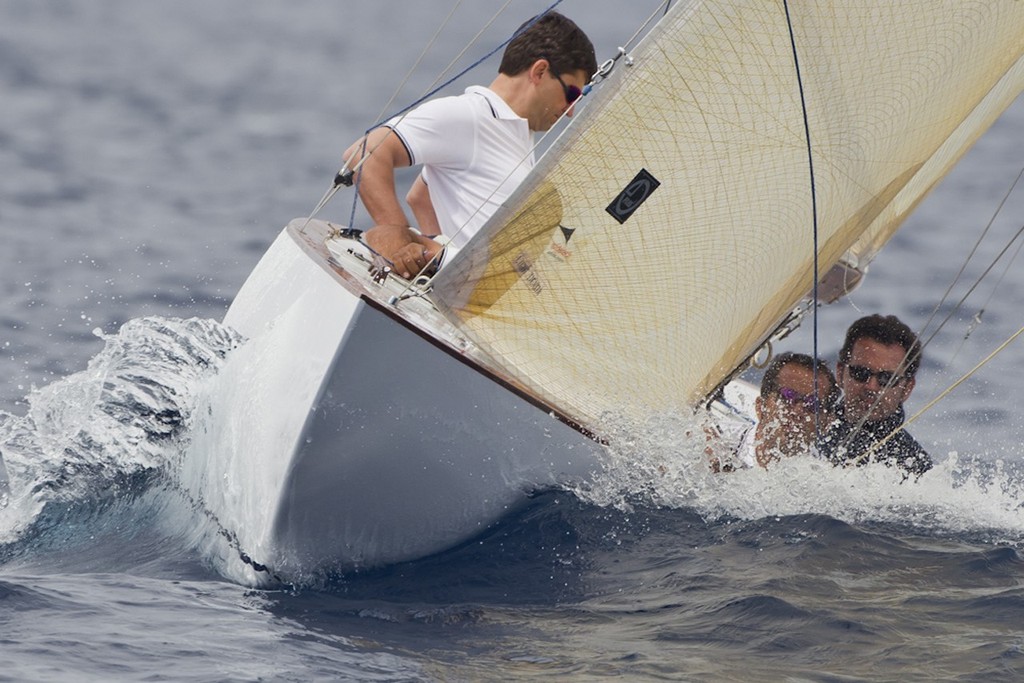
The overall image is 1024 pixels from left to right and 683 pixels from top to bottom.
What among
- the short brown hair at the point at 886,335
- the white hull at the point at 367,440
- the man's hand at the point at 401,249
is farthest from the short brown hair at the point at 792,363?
the man's hand at the point at 401,249

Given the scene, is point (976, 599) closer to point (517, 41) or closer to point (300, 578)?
point (300, 578)

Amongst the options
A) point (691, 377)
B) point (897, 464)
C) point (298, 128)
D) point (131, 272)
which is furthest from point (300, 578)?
point (298, 128)

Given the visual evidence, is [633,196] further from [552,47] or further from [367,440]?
[367,440]

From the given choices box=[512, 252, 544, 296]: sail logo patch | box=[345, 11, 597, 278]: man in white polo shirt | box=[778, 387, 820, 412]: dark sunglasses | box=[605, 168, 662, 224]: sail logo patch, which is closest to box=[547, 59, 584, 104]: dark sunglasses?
box=[345, 11, 597, 278]: man in white polo shirt

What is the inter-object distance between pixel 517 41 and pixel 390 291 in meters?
1.10

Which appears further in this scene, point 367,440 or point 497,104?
point 497,104

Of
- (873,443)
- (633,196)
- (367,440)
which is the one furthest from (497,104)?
(873,443)

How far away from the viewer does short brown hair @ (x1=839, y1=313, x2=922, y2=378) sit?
17.8ft

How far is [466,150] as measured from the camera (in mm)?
5227

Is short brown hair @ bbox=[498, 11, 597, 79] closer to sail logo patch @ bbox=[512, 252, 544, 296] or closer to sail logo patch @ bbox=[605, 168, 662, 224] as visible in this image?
sail logo patch @ bbox=[605, 168, 662, 224]

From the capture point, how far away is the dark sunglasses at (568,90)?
17.4ft

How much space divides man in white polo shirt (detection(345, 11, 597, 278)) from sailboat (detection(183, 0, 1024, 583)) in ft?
0.99

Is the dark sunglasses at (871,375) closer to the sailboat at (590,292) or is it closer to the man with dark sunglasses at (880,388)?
the man with dark sunglasses at (880,388)

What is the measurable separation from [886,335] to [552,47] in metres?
1.55
